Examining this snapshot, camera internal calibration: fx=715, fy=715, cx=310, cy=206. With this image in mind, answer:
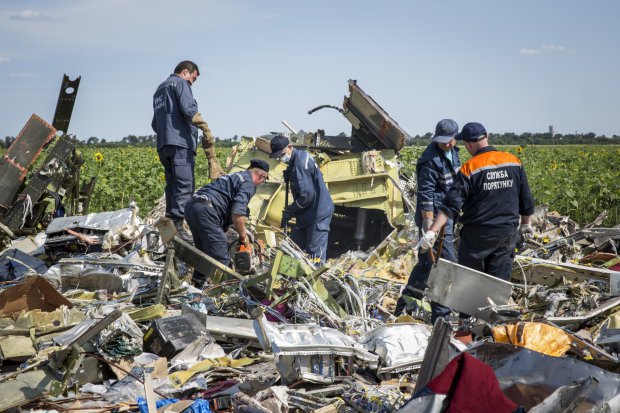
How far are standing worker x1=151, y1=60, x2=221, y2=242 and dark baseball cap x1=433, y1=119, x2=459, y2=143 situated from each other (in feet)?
10.0

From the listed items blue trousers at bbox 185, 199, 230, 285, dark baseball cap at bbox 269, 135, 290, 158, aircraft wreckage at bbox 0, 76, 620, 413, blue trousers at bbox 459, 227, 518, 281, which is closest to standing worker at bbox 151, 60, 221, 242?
aircraft wreckage at bbox 0, 76, 620, 413

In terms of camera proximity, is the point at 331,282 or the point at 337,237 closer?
the point at 331,282

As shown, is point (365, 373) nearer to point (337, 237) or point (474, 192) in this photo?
point (474, 192)

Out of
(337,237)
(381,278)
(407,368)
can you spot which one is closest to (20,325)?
(407,368)

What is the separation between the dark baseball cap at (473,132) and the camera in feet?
19.2

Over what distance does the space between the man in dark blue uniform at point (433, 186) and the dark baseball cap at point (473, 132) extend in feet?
2.39

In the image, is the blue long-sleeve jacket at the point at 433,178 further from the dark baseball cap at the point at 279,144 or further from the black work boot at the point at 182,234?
the black work boot at the point at 182,234

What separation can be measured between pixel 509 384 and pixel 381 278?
13.7ft

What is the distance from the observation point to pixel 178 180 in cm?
Answer: 839

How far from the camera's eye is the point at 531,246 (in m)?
8.45

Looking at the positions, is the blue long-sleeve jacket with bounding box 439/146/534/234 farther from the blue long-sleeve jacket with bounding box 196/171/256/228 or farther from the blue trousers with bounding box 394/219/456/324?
the blue long-sleeve jacket with bounding box 196/171/256/228

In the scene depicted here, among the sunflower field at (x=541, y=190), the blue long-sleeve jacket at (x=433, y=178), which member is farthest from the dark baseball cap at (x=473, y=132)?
the sunflower field at (x=541, y=190)

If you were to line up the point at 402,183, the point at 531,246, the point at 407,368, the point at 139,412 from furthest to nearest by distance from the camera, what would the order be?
the point at 402,183 → the point at 531,246 → the point at 407,368 → the point at 139,412

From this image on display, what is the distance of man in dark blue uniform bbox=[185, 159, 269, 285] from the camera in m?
7.28
